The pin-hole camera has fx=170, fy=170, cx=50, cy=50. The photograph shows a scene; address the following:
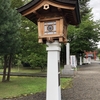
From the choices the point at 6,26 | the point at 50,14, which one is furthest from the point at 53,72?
the point at 6,26

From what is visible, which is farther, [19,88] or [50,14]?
[19,88]

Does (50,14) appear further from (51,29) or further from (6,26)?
(6,26)

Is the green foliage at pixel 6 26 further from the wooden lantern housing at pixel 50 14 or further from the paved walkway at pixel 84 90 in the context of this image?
the paved walkway at pixel 84 90

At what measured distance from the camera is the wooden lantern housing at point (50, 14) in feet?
13.4

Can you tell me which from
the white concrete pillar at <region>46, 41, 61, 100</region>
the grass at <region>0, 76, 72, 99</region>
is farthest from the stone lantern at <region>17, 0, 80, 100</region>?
the grass at <region>0, 76, 72, 99</region>

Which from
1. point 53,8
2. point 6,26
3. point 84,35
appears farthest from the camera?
point 84,35

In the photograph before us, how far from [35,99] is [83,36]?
1949 cm

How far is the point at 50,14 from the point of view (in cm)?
437

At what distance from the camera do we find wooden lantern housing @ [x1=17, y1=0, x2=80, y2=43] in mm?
4071

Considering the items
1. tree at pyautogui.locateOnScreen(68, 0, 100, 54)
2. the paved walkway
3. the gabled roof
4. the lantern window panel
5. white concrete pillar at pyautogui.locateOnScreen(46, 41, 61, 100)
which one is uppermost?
tree at pyautogui.locateOnScreen(68, 0, 100, 54)

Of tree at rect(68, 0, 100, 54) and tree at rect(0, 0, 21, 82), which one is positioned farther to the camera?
tree at rect(68, 0, 100, 54)

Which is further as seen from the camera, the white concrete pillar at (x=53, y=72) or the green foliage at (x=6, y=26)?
the green foliage at (x=6, y=26)

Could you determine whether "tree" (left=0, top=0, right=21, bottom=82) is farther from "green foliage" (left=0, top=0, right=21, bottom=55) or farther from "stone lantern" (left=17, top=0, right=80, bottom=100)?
"stone lantern" (left=17, top=0, right=80, bottom=100)

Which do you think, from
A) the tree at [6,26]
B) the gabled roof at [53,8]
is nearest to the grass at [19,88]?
the tree at [6,26]
